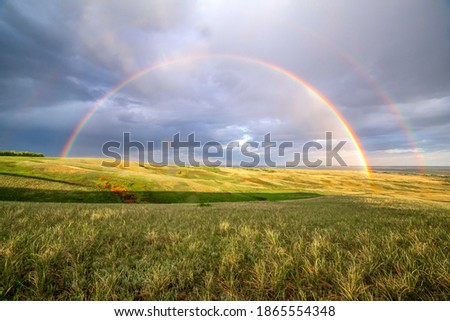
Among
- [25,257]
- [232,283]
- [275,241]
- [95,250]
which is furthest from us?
[275,241]

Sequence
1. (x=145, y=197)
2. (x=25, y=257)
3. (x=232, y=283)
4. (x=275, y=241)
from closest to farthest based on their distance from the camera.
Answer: (x=232, y=283) < (x=25, y=257) < (x=275, y=241) < (x=145, y=197)

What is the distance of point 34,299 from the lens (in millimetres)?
3609

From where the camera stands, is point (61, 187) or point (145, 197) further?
point (145, 197)

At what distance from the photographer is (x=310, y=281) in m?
3.99

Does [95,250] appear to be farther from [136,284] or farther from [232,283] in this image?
[232,283]
